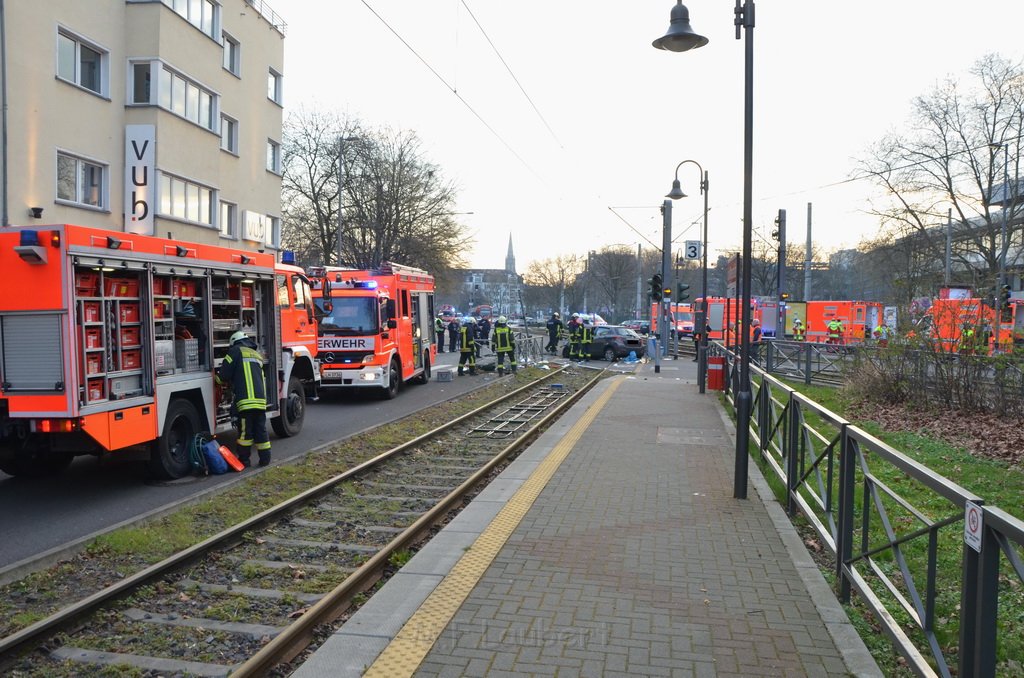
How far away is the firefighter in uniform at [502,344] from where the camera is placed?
2349cm

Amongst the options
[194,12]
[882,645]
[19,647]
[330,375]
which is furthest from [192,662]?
[194,12]

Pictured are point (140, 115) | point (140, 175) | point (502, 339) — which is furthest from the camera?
point (502, 339)

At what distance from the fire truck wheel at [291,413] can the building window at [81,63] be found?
11618mm

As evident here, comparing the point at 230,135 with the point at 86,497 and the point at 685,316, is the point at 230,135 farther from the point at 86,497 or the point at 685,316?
the point at 685,316

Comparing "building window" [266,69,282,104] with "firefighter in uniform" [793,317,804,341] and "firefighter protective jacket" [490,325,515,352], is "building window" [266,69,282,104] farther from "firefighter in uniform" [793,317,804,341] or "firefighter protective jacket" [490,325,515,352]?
"firefighter in uniform" [793,317,804,341]

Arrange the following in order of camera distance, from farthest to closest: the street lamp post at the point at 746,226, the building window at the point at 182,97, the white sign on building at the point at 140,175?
the building window at the point at 182,97 < the white sign on building at the point at 140,175 < the street lamp post at the point at 746,226

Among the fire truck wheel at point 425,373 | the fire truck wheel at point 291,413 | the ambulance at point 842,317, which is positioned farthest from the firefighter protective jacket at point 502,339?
the ambulance at point 842,317

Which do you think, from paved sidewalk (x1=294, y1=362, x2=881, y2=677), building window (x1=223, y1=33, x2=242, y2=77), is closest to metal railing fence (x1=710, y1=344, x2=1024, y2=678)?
paved sidewalk (x1=294, y1=362, x2=881, y2=677)

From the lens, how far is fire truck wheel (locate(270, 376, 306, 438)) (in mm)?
12055

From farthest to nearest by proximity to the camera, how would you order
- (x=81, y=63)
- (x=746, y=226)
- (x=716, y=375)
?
(x=81, y=63) → (x=716, y=375) → (x=746, y=226)

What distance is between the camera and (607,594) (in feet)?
16.6

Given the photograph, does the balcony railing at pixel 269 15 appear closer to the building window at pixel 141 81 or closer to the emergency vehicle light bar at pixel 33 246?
the building window at pixel 141 81

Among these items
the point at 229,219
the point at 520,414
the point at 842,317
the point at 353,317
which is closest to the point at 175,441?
the point at 520,414

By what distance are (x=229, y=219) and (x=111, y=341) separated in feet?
65.4
